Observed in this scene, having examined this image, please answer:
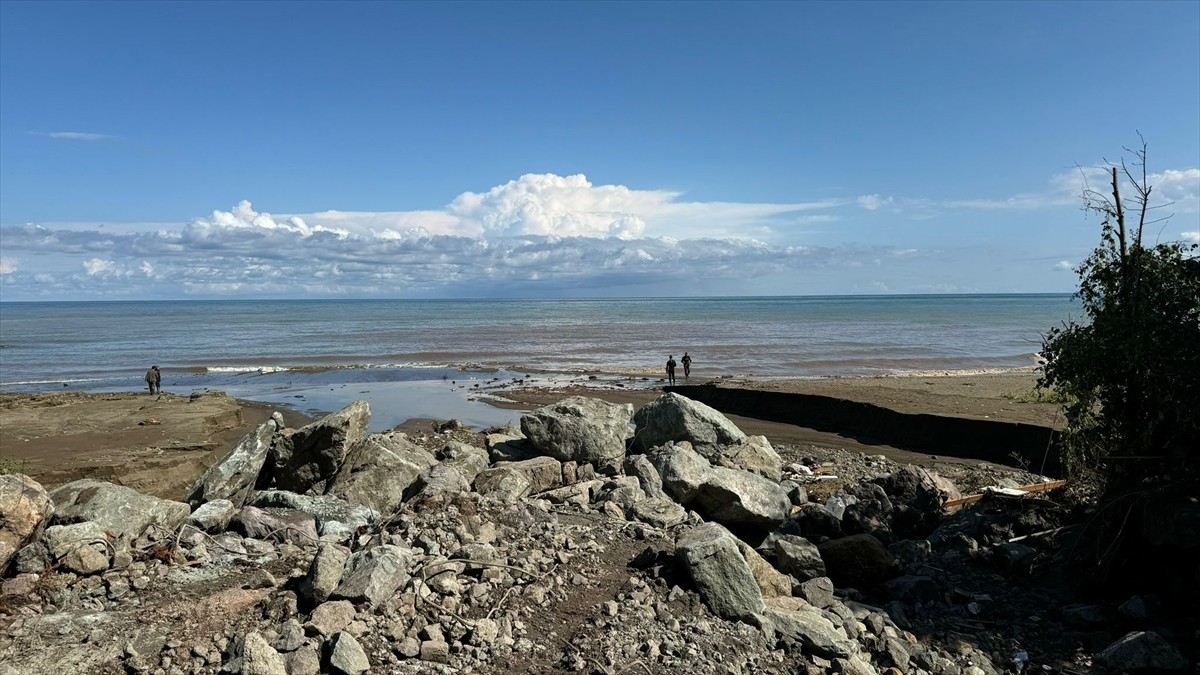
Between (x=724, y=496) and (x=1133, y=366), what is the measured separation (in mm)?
4945

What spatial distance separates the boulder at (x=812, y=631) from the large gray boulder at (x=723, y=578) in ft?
0.64

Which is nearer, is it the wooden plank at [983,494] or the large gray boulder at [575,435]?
the large gray boulder at [575,435]

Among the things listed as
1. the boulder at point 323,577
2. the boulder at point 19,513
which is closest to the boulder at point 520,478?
the boulder at point 323,577

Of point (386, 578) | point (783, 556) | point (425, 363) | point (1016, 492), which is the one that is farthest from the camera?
point (425, 363)

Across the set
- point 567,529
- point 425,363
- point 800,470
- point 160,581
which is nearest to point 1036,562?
point 800,470

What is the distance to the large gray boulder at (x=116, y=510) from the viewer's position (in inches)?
250

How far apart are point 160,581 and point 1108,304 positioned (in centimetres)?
1080

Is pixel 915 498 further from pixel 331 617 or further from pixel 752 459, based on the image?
pixel 331 617

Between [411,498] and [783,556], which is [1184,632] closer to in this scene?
[783,556]

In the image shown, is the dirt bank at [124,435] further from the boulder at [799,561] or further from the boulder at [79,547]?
the boulder at [799,561]

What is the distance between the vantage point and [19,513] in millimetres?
5926

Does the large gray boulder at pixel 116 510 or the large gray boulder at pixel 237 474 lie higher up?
the large gray boulder at pixel 116 510

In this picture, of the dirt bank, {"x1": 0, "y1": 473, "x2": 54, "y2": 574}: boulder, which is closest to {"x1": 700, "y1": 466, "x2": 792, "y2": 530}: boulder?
{"x1": 0, "y1": 473, "x2": 54, "y2": 574}: boulder

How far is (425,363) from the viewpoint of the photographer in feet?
130
